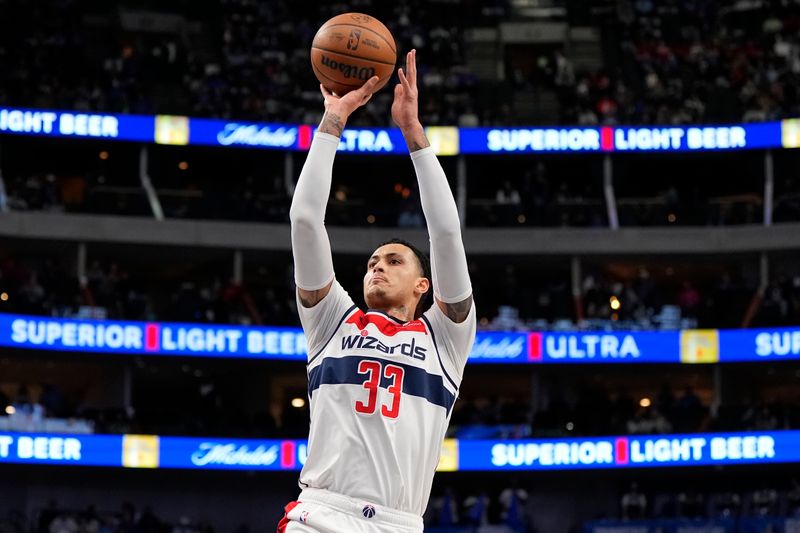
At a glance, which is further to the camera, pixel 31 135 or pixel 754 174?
pixel 754 174

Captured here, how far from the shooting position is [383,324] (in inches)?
256

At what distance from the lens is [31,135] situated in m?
34.5

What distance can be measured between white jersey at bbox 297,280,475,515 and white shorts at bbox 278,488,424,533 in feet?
0.12

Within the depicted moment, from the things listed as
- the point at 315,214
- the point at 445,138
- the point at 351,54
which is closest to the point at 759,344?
the point at 445,138

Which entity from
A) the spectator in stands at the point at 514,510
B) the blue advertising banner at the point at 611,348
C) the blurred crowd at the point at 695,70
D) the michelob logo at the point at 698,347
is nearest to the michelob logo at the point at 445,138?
the blurred crowd at the point at 695,70

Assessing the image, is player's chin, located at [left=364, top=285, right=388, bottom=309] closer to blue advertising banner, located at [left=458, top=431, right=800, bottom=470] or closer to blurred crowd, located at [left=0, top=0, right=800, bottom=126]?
blue advertising banner, located at [left=458, top=431, right=800, bottom=470]

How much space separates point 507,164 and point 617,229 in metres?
4.33

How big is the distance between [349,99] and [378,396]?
136cm

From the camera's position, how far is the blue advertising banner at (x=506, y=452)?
2973 cm

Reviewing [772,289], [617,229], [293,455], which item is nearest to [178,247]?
[293,455]

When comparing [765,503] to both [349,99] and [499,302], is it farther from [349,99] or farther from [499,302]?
Result: [349,99]

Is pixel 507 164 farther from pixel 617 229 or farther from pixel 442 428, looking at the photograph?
pixel 442 428

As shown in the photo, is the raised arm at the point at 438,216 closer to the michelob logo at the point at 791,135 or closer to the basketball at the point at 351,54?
the basketball at the point at 351,54

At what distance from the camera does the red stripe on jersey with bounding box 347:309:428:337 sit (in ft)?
21.3
